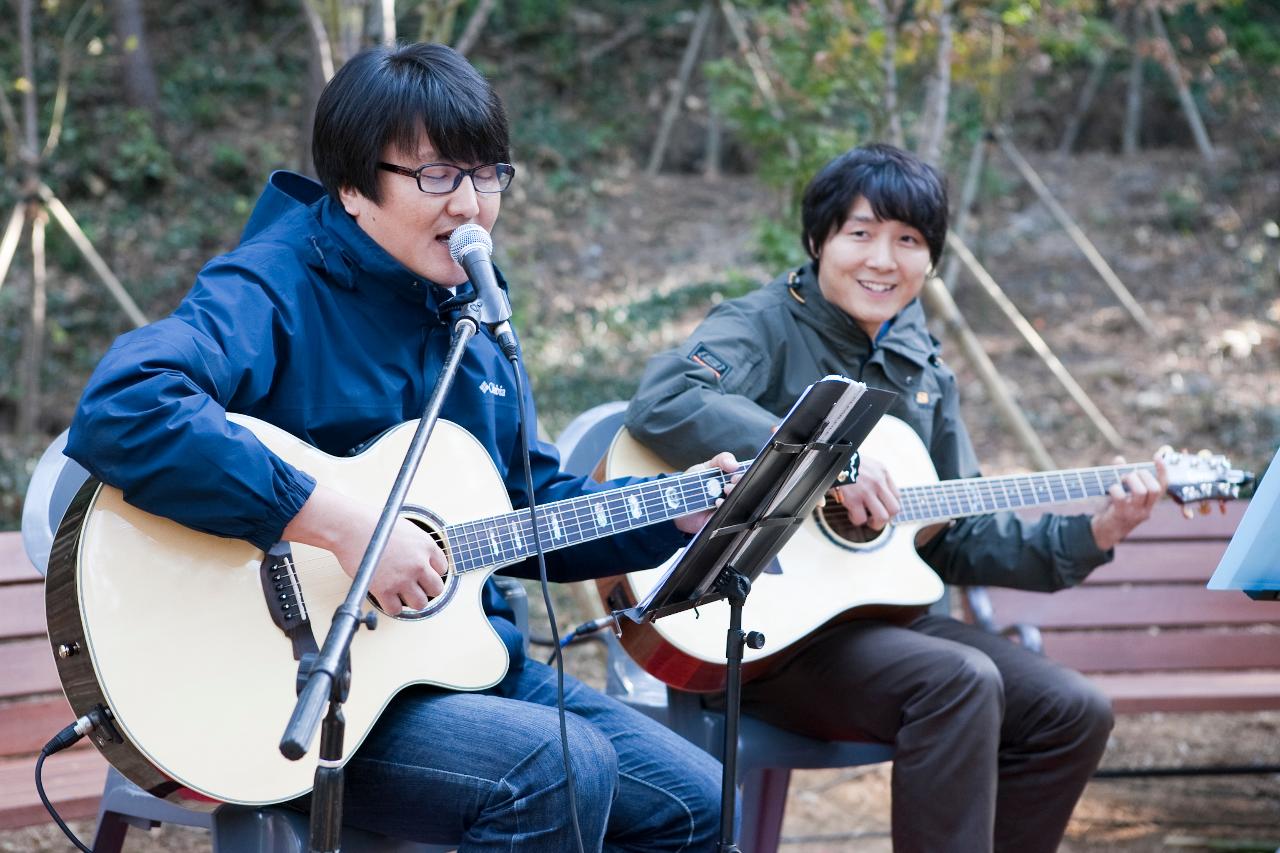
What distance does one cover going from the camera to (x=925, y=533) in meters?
3.40

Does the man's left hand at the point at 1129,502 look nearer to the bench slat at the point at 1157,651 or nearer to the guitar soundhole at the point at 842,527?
the guitar soundhole at the point at 842,527

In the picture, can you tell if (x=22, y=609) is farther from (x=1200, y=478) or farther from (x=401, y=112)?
(x=1200, y=478)

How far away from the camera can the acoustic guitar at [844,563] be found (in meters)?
2.99

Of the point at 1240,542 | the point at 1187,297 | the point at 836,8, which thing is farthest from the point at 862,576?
the point at 1187,297

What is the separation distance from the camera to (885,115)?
5.36 metres

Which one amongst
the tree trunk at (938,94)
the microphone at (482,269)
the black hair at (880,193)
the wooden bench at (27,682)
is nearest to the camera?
the microphone at (482,269)

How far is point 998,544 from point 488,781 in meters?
1.75

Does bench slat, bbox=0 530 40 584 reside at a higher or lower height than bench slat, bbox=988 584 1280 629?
higher

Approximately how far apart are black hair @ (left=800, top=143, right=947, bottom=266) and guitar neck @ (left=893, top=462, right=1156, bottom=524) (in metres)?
A: 0.65

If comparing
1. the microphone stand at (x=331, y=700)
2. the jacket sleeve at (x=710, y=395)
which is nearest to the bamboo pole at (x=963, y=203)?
the jacket sleeve at (x=710, y=395)

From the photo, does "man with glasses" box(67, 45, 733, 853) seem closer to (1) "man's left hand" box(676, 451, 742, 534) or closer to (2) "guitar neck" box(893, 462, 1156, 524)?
(1) "man's left hand" box(676, 451, 742, 534)

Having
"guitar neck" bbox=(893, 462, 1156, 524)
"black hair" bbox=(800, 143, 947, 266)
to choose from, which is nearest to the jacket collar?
"black hair" bbox=(800, 143, 947, 266)

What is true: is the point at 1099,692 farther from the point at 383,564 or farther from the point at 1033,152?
the point at 1033,152

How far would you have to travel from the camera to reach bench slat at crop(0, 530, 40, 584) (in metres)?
3.19
